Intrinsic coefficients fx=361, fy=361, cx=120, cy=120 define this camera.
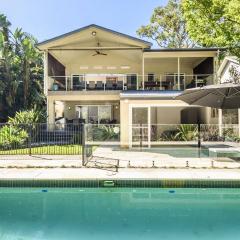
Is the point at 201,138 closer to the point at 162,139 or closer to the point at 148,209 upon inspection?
the point at 162,139

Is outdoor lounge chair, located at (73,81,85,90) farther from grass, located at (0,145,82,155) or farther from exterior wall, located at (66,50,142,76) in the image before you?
grass, located at (0,145,82,155)

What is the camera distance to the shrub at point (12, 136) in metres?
19.2

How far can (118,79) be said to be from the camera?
29047mm

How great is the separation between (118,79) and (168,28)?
18.7 meters

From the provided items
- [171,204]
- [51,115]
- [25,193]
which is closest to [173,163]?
[171,204]

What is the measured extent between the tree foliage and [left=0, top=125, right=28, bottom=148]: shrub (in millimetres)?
13883

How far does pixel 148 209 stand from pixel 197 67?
22715 mm

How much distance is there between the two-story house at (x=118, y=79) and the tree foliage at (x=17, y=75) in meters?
5.40

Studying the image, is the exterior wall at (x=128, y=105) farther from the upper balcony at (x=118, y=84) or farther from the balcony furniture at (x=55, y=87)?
the balcony furniture at (x=55, y=87)

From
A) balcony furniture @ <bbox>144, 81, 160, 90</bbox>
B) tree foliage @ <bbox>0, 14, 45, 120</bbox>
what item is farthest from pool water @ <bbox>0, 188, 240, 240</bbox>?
tree foliage @ <bbox>0, 14, 45, 120</bbox>

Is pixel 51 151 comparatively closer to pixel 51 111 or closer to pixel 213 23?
pixel 51 111

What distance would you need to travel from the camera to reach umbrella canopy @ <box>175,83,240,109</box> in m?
15.5

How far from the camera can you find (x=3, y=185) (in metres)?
11.2

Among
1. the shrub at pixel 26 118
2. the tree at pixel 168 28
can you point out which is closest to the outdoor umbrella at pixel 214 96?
the shrub at pixel 26 118
